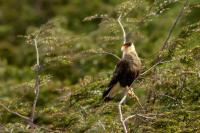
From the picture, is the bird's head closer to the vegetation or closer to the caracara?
the caracara

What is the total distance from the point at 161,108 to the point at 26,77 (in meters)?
7.32

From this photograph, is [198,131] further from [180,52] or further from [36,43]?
[36,43]

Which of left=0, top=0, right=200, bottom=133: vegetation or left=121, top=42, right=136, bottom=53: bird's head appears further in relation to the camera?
left=121, top=42, right=136, bottom=53: bird's head

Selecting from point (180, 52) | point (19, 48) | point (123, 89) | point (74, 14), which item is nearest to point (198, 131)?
point (180, 52)

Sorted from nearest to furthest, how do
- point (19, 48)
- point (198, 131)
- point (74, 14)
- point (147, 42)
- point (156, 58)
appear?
point (198, 131) < point (156, 58) < point (147, 42) < point (19, 48) < point (74, 14)

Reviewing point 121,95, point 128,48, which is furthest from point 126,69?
point 121,95

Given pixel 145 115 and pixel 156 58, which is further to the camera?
pixel 156 58

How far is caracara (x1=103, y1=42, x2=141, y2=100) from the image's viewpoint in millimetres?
7059

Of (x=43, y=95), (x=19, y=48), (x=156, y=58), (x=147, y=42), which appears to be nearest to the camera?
(x=156, y=58)

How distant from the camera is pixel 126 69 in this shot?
711 centimetres

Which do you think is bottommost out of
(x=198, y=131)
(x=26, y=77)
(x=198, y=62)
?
(x=26, y=77)

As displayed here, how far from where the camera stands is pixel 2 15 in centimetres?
1903

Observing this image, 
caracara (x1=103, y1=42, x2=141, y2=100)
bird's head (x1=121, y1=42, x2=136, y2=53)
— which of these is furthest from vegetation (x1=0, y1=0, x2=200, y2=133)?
bird's head (x1=121, y1=42, x2=136, y2=53)

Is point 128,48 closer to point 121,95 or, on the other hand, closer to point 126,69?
point 126,69
